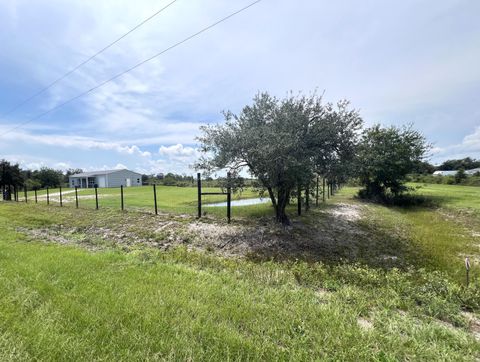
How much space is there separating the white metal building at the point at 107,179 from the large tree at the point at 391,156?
151 feet

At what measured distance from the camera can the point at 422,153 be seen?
17.6 metres

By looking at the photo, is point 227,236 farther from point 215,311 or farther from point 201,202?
point 201,202

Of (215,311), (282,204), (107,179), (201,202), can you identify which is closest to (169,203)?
(201,202)

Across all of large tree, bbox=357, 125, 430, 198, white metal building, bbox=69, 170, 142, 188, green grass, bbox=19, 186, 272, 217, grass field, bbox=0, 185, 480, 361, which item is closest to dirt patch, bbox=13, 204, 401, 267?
grass field, bbox=0, 185, 480, 361

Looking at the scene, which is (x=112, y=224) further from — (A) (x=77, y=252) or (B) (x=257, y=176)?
(B) (x=257, y=176)

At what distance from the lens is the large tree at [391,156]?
1716 cm

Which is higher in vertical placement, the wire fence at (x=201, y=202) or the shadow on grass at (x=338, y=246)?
the wire fence at (x=201, y=202)

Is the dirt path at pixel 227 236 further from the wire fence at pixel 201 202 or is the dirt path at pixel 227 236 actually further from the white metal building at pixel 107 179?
the white metal building at pixel 107 179

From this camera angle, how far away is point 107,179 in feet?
164

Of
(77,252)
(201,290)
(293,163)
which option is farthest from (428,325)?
(77,252)

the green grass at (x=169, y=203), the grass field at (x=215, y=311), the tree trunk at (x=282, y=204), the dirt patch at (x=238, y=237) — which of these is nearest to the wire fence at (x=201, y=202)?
the green grass at (x=169, y=203)

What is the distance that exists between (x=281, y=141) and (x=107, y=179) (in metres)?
50.2

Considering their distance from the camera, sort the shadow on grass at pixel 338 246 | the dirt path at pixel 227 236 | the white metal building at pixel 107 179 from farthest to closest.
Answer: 1. the white metal building at pixel 107 179
2. the dirt path at pixel 227 236
3. the shadow on grass at pixel 338 246

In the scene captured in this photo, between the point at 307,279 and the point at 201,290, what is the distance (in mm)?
1793
